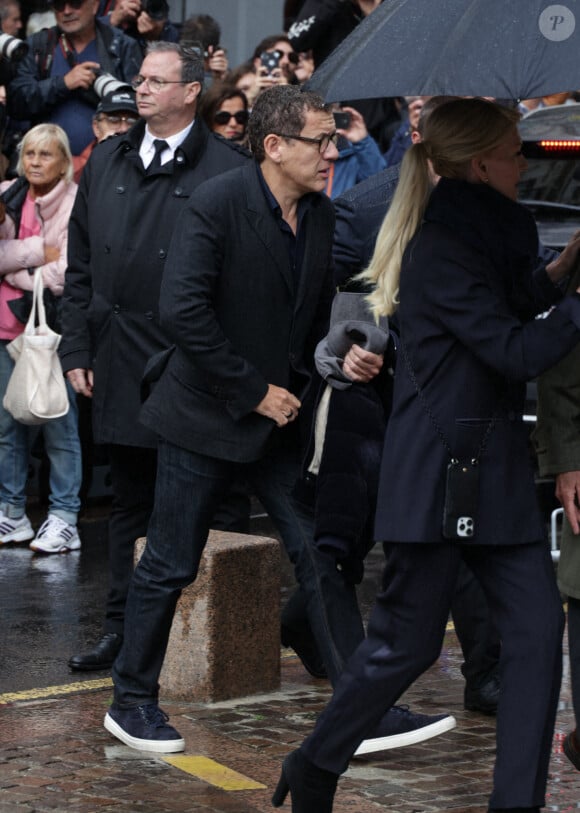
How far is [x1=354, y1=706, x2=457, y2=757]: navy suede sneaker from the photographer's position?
550cm

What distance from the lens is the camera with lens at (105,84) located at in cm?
1016

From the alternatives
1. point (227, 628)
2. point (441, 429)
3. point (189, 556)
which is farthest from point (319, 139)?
point (227, 628)

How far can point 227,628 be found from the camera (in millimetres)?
6238

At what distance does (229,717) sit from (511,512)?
200 centimetres

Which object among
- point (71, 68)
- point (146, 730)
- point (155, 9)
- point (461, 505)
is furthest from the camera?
point (155, 9)

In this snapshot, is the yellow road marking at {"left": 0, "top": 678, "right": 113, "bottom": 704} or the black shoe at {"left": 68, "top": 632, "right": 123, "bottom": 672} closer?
the yellow road marking at {"left": 0, "top": 678, "right": 113, "bottom": 704}

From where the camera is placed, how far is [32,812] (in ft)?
16.1

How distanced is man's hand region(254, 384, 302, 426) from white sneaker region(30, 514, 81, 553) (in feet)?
12.9

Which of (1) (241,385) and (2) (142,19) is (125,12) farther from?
(1) (241,385)

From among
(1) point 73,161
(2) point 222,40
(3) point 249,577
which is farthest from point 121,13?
(3) point 249,577

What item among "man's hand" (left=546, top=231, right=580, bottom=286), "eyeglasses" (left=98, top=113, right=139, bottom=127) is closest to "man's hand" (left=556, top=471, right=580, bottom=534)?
"man's hand" (left=546, top=231, right=580, bottom=286)

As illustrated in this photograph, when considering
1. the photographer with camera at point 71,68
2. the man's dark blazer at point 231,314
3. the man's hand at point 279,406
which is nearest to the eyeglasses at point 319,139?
the man's dark blazer at point 231,314

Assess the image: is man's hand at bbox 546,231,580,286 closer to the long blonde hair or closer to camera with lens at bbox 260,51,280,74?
the long blonde hair

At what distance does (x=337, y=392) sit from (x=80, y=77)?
18.2ft
